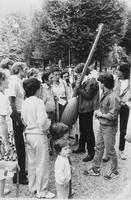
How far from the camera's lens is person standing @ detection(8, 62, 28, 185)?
4734mm

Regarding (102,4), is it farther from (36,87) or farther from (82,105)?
(36,87)

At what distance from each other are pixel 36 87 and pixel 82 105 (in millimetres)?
1731

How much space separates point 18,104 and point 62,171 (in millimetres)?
1252

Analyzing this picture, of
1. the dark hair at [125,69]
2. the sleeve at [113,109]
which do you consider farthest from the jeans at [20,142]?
the dark hair at [125,69]

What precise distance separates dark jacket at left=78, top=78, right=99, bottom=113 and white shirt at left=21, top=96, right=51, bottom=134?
5.16 ft

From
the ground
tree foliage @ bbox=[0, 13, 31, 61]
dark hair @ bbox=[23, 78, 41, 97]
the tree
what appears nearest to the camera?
dark hair @ bbox=[23, 78, 41, 97]

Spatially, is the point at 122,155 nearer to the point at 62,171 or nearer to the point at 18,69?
the point at 62,171

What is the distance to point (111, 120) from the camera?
16.4ft

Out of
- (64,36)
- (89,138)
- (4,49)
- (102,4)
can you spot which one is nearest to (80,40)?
(64,36)

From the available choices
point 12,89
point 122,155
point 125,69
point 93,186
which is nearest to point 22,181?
point 93,186

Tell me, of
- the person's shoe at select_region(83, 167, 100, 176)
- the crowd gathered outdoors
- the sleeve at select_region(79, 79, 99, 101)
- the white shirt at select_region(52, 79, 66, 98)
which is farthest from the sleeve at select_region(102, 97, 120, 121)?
the white shirt at select_region(52, 79, 66, 98)

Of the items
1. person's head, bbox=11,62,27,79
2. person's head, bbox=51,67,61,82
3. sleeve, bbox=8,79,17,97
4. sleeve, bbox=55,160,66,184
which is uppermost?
person's head, bbox=11,62,27,79

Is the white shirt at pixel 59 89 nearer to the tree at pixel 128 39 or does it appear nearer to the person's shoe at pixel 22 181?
the person's shoe at pixel 22 181

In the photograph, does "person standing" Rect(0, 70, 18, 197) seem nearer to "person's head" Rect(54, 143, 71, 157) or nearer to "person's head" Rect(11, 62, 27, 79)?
"person's head" Rect(54, 143, 71, 157)
